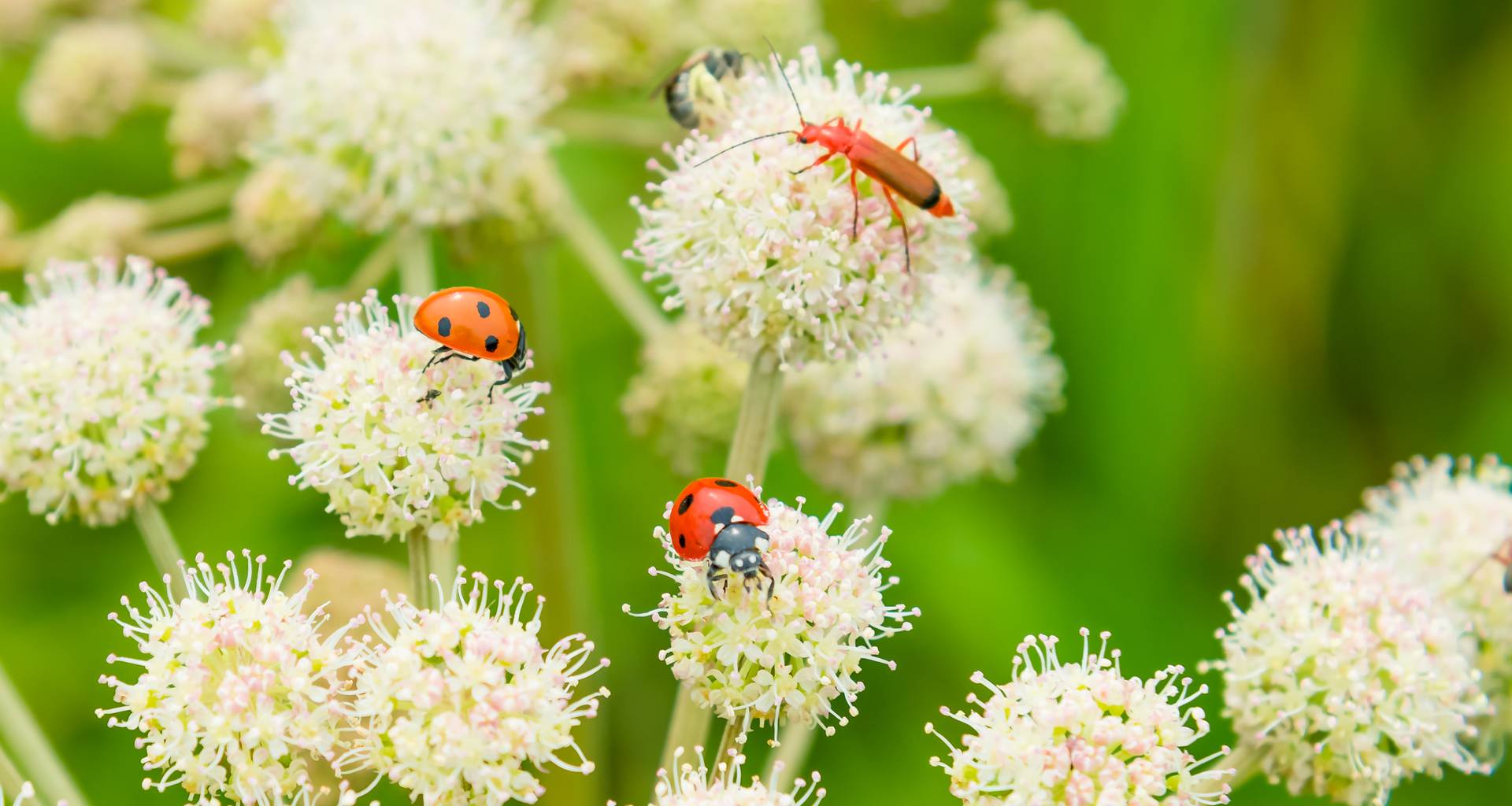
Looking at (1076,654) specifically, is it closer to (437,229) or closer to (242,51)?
(437,229)

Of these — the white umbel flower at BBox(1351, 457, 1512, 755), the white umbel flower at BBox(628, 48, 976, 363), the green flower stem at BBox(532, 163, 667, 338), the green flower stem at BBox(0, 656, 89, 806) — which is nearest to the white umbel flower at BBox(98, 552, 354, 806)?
the green flower stem at BBox(0, 656, 89, 806)

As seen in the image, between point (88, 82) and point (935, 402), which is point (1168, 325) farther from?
point (88, 82)

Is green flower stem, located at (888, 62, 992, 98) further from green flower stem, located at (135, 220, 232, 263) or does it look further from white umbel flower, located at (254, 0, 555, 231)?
green flower stem, located at (135, 220, 232, 263)

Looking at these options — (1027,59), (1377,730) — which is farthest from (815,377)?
(1377,730)

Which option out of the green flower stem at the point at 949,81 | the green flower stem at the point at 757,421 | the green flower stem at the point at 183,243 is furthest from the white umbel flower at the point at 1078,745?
the green flower stem at the point at 183,243

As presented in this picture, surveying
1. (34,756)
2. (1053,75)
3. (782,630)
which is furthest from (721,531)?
(1053,75)
